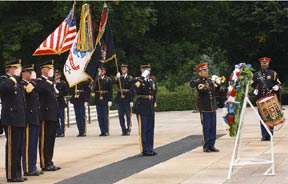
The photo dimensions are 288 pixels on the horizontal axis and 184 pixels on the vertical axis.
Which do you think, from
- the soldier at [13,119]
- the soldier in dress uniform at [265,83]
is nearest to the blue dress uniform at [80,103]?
the soldier in dress uniform at [265,83]

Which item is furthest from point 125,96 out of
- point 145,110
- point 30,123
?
point 30,123

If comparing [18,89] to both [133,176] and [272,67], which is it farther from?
[272,67]

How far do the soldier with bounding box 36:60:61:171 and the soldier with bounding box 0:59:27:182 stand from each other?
112cm

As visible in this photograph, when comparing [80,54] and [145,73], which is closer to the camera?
[145,73]

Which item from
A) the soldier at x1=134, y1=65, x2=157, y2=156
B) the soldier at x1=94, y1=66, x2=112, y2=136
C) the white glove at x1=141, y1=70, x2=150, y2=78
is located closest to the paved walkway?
the soldier at x1=134, y1=65, x2=157, y2=156

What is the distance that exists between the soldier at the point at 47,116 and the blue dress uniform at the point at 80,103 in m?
8.20

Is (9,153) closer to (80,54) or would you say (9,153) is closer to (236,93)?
(236,93)

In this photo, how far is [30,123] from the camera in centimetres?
1323

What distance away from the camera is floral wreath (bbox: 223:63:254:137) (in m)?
12.6

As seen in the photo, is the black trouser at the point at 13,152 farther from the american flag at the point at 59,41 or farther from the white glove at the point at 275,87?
the american flag at the point at 59,41

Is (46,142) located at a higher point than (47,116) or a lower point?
lower

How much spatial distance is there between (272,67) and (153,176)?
3307 cm

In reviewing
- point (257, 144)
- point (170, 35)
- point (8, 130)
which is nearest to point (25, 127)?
point (8, 130)

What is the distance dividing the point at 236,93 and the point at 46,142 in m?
3.63
